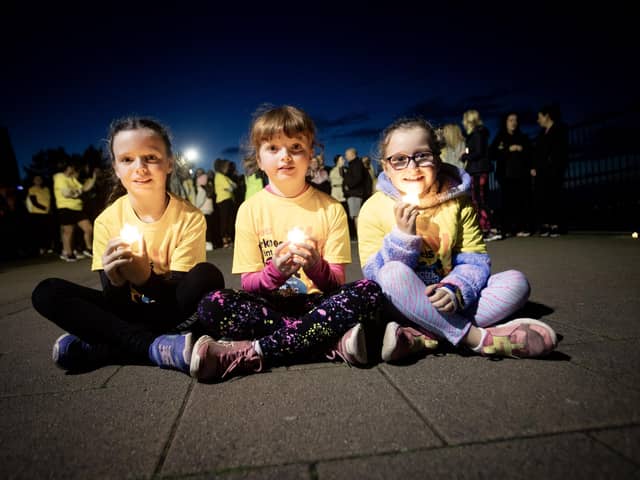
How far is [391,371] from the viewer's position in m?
1.68

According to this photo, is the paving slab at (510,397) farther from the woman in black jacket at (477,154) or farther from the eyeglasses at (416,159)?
the woman in black jacket at (477,154)

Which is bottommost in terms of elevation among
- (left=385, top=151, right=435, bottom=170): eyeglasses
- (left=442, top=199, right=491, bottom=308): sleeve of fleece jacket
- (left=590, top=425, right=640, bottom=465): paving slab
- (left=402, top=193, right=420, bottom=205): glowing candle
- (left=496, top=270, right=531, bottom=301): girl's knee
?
(left=590, top=425, right=640, bottom=465): paving slab

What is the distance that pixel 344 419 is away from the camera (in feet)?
4.17

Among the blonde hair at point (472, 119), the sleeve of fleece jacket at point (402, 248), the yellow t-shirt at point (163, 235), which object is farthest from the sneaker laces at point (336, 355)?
the blonde hair at point (472, 119)

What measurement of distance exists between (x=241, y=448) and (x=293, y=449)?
152mm

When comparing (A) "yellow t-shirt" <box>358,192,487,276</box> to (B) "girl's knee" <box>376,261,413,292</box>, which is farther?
(A) "yellow t-shirt" <box>358,192,487,276</box>

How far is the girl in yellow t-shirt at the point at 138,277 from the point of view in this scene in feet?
5.99

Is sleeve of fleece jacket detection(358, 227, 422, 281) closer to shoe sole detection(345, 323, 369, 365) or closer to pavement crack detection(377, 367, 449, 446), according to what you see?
shoe sole detection(345, 323, 369, 365)

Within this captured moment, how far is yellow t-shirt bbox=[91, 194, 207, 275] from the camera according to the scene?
2.12m

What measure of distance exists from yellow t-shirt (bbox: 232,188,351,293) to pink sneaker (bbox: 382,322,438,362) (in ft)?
1.65

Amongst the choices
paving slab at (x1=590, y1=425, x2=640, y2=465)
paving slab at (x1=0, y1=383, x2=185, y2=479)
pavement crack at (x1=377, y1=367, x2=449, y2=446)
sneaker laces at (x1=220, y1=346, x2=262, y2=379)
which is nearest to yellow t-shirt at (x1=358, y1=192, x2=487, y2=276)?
pavement crack at (x1=377, y1=367, x2=449, y2=446)

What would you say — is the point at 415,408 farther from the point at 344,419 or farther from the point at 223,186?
the point at 223,186

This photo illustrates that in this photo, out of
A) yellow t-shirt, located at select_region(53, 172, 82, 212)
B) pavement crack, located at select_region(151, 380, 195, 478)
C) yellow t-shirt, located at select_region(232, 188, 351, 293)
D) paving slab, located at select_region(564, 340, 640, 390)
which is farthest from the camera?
yellow t-shirt, located at select_region(53, 172, 82, 212)

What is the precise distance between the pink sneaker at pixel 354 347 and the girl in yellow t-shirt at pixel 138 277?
0.69m
